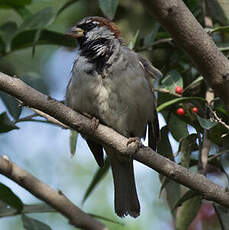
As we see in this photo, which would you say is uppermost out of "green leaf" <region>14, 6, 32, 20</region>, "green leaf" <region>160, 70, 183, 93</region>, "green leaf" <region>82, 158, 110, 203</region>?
"green leaf" <region>14, 6, 32, 20</region>

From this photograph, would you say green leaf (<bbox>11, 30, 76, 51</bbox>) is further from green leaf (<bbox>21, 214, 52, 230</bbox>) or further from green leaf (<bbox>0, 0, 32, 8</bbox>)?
green leaf (<bbox>21, 214, 52, 230</bbox>)

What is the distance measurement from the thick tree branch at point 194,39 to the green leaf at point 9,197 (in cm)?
126

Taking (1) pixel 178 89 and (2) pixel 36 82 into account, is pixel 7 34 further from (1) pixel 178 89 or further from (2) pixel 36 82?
(1) pixel 178 89

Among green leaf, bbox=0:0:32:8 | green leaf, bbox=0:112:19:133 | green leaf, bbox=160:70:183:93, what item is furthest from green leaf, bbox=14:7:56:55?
green leaf, bbox=160:70:183:93

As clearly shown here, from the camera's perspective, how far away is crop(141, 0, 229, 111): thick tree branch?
2.20m

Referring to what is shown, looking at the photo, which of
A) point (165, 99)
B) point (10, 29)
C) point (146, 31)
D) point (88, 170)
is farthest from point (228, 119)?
point (88, 170)

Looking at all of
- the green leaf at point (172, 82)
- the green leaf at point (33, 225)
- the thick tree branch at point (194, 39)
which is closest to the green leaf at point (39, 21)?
the green leaf at point (172, 82)

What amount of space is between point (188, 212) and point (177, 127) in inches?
24.5

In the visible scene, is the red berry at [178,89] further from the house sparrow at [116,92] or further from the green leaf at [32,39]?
the green leaf at [32,39]

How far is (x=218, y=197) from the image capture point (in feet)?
7.47

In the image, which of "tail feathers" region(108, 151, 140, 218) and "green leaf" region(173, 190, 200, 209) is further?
"tail feathers" region(108, 151, 140, 218)

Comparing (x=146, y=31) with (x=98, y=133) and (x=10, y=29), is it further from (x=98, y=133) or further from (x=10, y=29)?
(x=98, y=133)

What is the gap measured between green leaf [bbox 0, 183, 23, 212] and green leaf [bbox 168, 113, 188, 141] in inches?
39.6

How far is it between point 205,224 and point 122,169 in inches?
28.1
